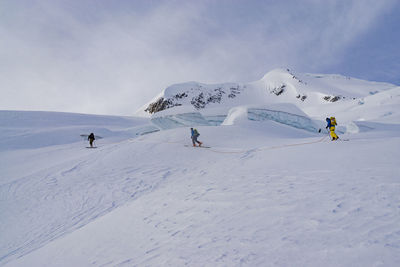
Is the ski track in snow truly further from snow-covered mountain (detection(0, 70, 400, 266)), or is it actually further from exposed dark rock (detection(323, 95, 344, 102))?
exposed dark rock (detection(323, 95, 344, 102))

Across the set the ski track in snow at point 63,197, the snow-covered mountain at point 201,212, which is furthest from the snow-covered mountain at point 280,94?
the snow-covered mountain at point 201,212

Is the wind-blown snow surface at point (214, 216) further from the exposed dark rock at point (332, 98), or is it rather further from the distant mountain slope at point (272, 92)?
the exposed dark rock at point (332, 98)

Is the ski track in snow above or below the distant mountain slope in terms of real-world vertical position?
below

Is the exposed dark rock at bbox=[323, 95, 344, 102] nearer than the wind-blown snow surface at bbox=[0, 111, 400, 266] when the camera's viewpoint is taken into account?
No

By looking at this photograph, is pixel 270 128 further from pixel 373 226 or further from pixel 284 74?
pixel 284 74

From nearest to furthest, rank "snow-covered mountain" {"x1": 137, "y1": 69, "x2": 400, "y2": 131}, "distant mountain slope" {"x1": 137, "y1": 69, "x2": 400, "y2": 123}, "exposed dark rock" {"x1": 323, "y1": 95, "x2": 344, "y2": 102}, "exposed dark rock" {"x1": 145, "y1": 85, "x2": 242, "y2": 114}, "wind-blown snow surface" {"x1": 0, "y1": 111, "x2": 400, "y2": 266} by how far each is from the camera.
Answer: "wind-blown snow surface" {"x1": 0, "y1": 111, "x2": 400, "y2": 266}, "snow-covered mountain" {"x1": 137, "y1": 69, "x2": 400, "y2": 131}, "exposed dark rock" {"x1": 323, "y1": 95, "x2": 344, "y2": 102}, "distant mountain slope" {"x1": 137, "y1": 69, "x2": 400, "y2": 123}, "exposed dark rock" {"x1": 145, "y1": 85, "x2": 242, "y2": 114}

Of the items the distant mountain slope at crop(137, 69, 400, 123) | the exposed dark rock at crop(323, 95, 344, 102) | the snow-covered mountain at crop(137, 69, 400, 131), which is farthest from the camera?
the distant mountain slope at crop(137, 69, 400, 123)

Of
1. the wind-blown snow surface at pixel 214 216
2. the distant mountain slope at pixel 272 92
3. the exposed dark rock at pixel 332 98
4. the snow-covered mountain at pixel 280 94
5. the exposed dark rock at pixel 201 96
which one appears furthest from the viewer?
the exposed dark rock at pixel 201 96

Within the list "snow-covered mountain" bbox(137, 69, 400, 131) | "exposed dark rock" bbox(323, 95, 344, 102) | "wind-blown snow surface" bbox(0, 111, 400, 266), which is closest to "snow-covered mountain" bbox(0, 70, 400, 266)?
"wind-blown snow surface" bbox(0, 111, 400, 266)

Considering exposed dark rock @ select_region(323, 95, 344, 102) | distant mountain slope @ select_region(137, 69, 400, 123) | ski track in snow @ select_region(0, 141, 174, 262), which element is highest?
distant mountain slope @ select_region(137, 69, 400, 123)

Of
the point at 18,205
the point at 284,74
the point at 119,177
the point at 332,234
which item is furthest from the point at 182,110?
the point at 284,74

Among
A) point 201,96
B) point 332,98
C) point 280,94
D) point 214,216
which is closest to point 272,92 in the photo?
point 280,94

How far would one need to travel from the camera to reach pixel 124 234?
3686 mm

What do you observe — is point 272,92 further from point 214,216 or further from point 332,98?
point 214,216
